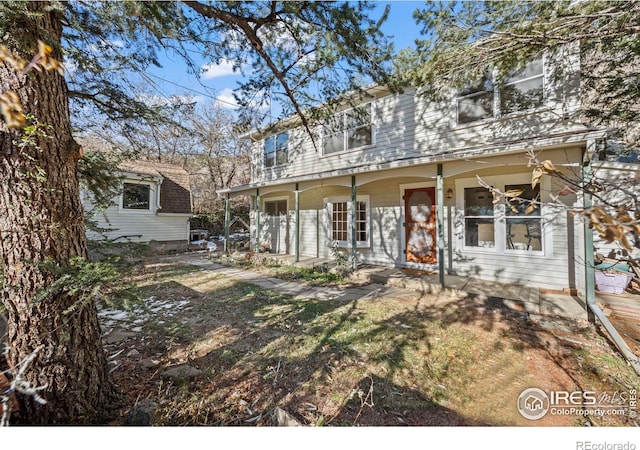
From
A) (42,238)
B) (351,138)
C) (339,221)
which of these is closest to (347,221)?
(339,221)

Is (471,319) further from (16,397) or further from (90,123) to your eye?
(90,123)

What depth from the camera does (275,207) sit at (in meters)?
11.1

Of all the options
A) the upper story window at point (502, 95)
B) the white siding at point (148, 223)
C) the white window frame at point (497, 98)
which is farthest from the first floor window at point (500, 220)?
the white siding at point (148, 223)

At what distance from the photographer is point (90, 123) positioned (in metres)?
3.38

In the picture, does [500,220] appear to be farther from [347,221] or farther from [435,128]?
[347,221]

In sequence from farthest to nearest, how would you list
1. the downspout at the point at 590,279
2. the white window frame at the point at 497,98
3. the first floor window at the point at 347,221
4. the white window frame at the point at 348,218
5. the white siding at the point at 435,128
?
1. the first floor window at the point at 347,221
2. the white window frame at the point at 348,218
3. the white window frame at the point at 497,98
4. the white siding at the point at 435,128
5. the downspout at the point at 590,279

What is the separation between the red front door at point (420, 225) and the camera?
6629 millimetres

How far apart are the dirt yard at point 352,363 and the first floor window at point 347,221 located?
11.6 feet

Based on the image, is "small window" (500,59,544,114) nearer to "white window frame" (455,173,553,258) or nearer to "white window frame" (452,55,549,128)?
"white window frame" (452,55,549,128)

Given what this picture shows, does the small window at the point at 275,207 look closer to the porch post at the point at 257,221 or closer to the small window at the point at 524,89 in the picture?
the porch post at the point at 257,221

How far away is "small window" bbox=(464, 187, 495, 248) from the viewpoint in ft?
19.0

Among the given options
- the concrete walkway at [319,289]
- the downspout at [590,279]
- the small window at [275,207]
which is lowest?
the concrete walkway at [319,289]

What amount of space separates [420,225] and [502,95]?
3287 millimetres

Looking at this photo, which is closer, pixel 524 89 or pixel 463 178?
pixel 524 89
